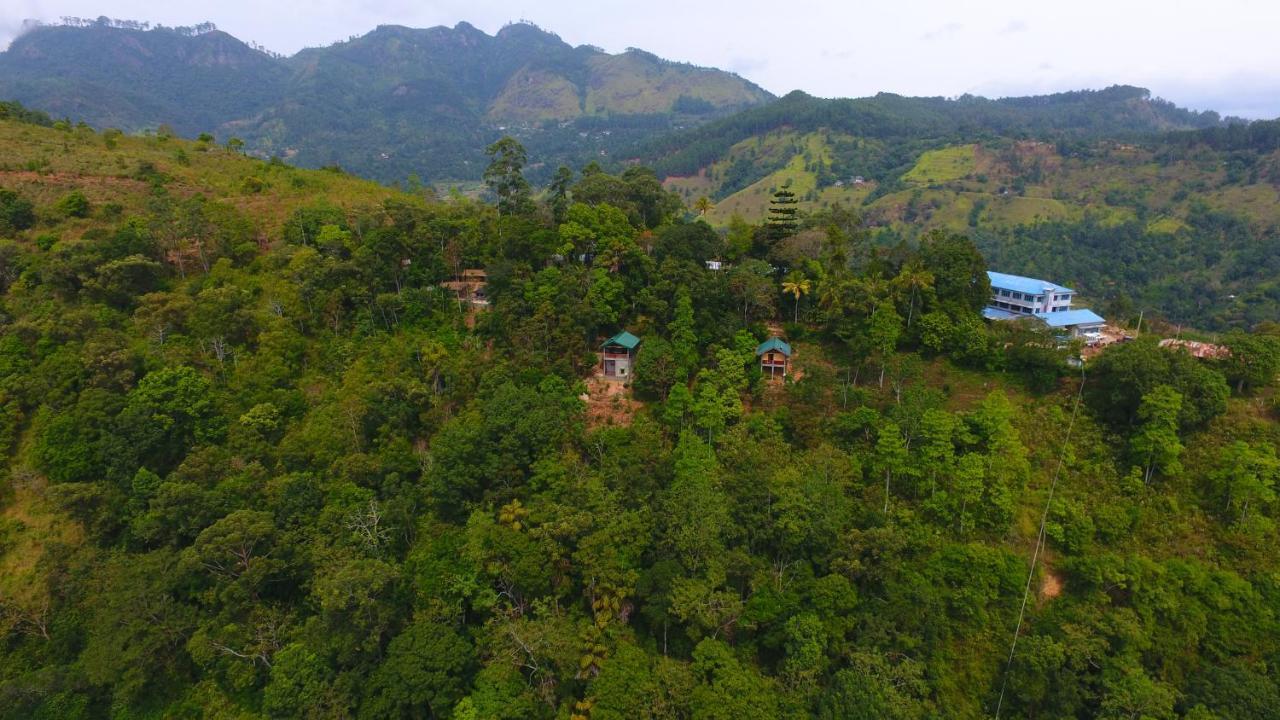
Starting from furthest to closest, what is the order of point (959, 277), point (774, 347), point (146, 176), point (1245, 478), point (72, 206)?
1. point (146, 176)
2. point (72, 206)
3. point (959, 277)
4. point (774, 347)
5. point (1245, 478)

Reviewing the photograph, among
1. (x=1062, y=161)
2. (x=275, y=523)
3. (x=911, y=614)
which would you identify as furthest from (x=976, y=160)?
(x=275, y=523)

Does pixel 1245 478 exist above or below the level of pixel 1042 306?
below


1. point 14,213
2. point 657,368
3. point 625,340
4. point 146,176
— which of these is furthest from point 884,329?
point 146,176

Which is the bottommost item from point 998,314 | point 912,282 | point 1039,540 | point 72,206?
point 1039,540

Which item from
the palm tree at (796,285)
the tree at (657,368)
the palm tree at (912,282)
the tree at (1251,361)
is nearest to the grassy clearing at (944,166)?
the palm tree at (912,282)

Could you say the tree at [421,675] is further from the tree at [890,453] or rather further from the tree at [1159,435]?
the tree at [1159,435]

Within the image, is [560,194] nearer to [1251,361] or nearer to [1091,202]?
[1251,361]
